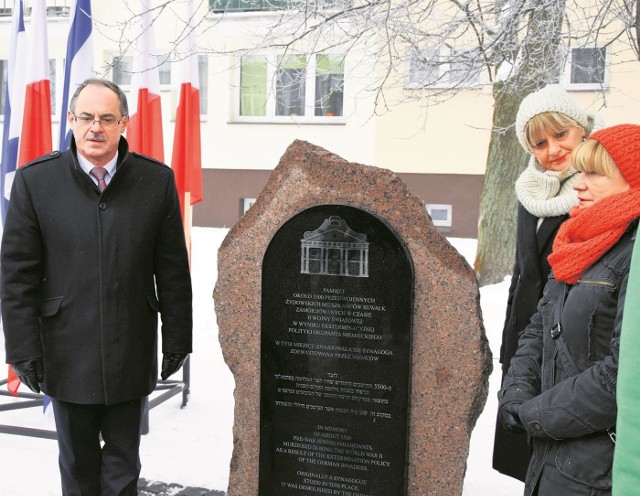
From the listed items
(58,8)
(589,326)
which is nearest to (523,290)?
(589,326)

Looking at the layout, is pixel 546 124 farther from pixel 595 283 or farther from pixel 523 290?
pixel 595 283

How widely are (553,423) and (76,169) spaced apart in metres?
1.90

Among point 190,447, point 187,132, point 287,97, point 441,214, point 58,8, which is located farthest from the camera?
point 58,8

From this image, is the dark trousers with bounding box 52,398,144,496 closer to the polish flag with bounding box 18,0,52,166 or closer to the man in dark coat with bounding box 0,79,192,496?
the man in dark coat with bounding box 0,79,192,496

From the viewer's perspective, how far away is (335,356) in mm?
2773

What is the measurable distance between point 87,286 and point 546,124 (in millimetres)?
1835

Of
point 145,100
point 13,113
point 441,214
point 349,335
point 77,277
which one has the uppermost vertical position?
point 145,100

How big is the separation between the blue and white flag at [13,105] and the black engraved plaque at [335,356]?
2258 mm

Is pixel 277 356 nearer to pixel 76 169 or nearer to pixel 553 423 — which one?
pixel 76 169

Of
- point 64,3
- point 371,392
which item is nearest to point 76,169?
point 371,392

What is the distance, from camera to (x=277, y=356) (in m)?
2.85

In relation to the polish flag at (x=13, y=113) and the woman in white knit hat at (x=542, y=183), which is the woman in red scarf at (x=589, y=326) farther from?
the polish flag at (x=13, y=113)

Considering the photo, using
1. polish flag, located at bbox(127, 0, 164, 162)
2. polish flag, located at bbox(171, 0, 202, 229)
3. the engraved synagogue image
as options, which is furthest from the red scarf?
polish flag, located at bbox(171, 0, 202, 229)

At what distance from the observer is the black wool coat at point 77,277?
262 cm
